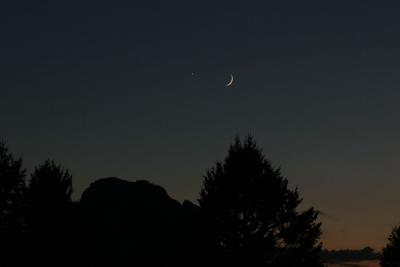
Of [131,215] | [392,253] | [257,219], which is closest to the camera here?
[257,219]

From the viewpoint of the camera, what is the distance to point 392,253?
206 ft

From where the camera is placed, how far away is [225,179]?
1379 inches

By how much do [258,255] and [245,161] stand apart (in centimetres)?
562

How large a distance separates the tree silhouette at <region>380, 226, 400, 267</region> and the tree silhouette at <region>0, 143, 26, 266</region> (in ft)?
126

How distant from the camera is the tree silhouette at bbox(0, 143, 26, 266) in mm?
37281

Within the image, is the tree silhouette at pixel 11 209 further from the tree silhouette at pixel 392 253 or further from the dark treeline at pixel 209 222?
the tree silhouette at pixel 392 253

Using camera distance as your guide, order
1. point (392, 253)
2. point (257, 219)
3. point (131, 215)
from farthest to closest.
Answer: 1. point (131, 215)
2. point (392, 253)
3. point (257, 219)

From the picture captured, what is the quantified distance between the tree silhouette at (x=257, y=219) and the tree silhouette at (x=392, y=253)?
31186mm

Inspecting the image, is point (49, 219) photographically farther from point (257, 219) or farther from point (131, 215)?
point (131, 215)

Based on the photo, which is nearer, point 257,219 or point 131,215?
point 257,219

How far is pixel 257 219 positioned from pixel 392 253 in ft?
Answer: 112

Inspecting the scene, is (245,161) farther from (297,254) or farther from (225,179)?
(297,254)

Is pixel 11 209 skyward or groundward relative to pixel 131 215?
groundward

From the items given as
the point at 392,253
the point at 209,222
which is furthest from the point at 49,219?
the point at 392,253
